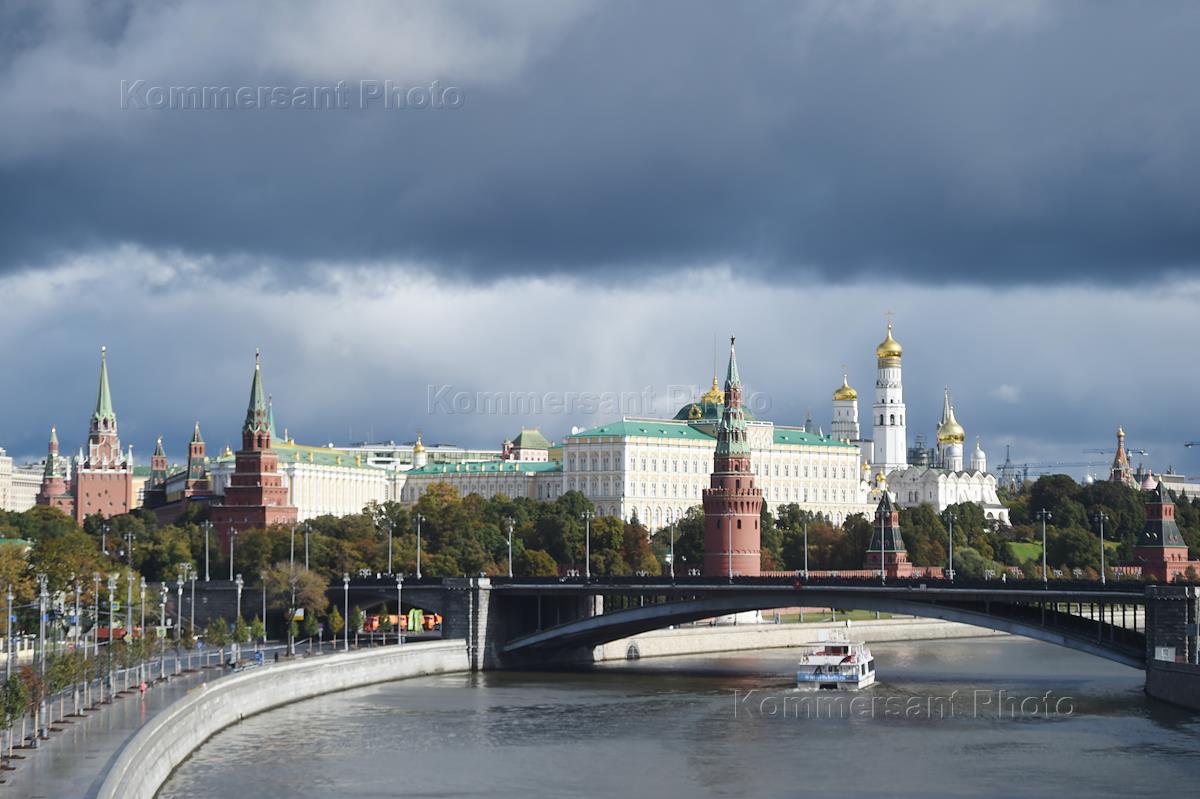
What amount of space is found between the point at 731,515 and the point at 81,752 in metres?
78.1

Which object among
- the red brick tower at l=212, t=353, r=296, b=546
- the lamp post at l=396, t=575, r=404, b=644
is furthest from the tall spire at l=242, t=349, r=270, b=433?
the lamp post at l=396, t=575, r=404, b=644

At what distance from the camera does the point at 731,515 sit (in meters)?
123

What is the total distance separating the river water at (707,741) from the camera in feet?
173

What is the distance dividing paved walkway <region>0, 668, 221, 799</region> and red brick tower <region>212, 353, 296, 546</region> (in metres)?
81.8

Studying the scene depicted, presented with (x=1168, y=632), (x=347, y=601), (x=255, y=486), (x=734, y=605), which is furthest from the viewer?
(x=255, y=486)

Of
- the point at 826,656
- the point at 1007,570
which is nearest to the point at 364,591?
the point at 826,656

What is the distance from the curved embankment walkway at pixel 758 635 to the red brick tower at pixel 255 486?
4453 centimetres

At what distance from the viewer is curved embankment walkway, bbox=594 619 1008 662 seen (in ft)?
318

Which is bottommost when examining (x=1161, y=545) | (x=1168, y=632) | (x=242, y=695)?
(x=242, y=695)

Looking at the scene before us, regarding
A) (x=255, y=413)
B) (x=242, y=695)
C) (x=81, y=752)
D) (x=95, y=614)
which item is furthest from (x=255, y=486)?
(x=81, y=752)

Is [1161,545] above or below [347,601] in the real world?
above

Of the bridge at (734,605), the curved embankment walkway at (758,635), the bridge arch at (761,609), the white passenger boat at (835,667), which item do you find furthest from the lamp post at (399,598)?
the white passenger boat at (835,667)

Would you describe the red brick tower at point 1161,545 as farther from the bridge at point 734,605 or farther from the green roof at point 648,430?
the green roof at point 648,430

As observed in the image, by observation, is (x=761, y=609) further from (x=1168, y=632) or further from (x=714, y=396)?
(x=714, y=396)
